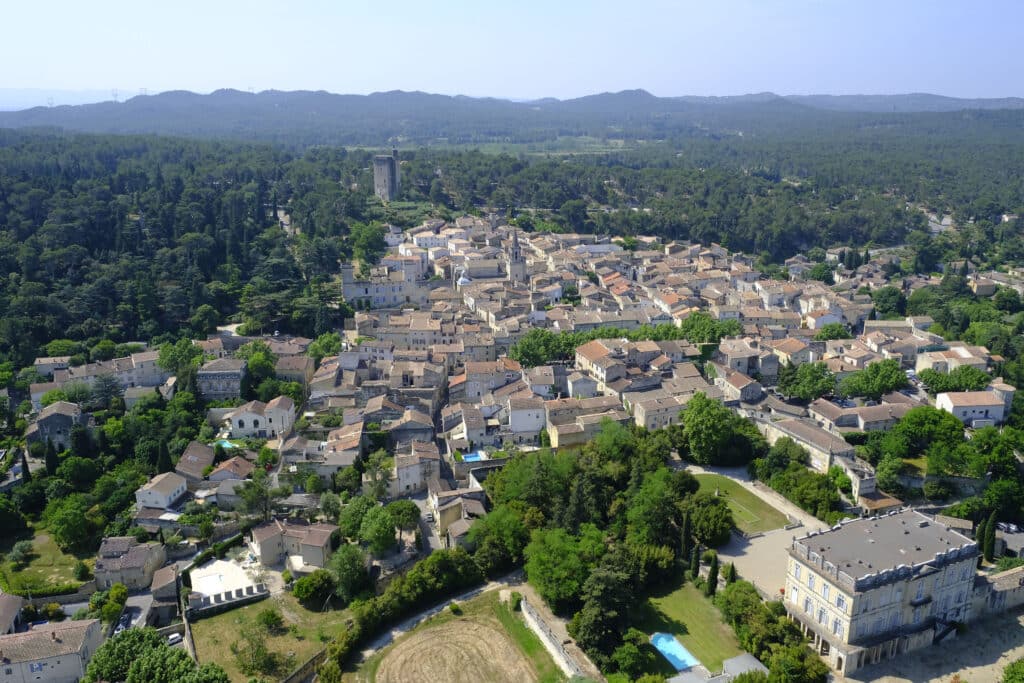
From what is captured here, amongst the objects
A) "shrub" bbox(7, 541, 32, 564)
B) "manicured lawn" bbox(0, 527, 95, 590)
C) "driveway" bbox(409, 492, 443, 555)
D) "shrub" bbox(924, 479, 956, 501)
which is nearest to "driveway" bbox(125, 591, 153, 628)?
"manicured lawn" bbox(0, 527, 95, 590)

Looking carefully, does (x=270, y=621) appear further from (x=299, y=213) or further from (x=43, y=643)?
(x=299, y=213)

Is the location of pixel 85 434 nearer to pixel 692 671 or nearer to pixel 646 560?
pixel 646 560

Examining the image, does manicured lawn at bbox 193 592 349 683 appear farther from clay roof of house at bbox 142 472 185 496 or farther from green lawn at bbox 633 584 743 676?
green lawn at bbox 633 584 743 676

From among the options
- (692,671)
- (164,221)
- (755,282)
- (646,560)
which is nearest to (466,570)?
(646,560)

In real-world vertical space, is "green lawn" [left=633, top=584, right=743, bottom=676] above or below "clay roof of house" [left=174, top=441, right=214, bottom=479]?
below

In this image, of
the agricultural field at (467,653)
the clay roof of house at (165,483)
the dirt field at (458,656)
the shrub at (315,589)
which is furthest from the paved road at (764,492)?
the clay roof of house at (165,483)

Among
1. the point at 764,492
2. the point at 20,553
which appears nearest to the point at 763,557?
the point at 764,492
